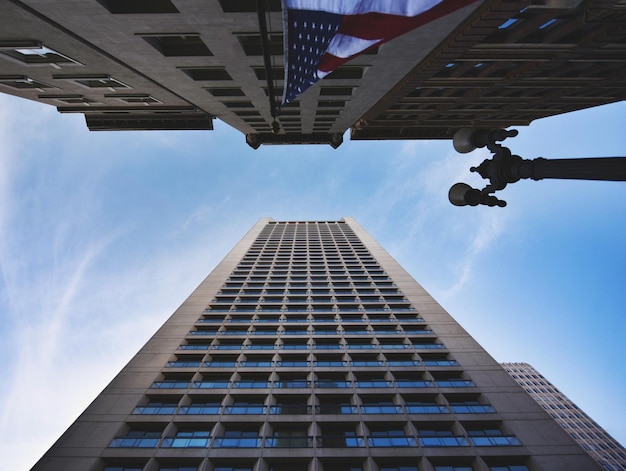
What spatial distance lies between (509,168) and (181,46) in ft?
51.0

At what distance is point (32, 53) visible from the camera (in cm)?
1433

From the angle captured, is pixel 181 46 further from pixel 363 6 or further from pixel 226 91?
pixel 363 6

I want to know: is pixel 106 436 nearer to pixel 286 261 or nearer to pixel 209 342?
pixel 209 342

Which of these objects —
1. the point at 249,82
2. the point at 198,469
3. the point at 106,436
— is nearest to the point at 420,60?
the point at 249,82

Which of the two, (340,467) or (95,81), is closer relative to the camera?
(340,467)

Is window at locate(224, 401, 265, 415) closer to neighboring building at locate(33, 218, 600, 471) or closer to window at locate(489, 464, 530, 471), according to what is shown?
neighboring building at locate(33, 218, 600, 471)

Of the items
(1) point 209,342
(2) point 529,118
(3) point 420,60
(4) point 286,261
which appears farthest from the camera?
(4) point 286,261

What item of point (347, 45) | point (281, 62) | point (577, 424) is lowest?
point (577, 424)

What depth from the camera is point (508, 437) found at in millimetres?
17375

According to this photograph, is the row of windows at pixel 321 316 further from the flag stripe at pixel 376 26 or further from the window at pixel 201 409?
the flag stripe at pixel 376 26

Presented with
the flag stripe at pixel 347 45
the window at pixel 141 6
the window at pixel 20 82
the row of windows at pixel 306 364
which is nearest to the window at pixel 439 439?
the row of windows at pixel 306 364

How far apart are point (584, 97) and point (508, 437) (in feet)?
85.6

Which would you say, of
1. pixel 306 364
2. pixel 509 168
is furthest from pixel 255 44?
pixel 306 364

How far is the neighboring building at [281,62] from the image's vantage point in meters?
11.5
